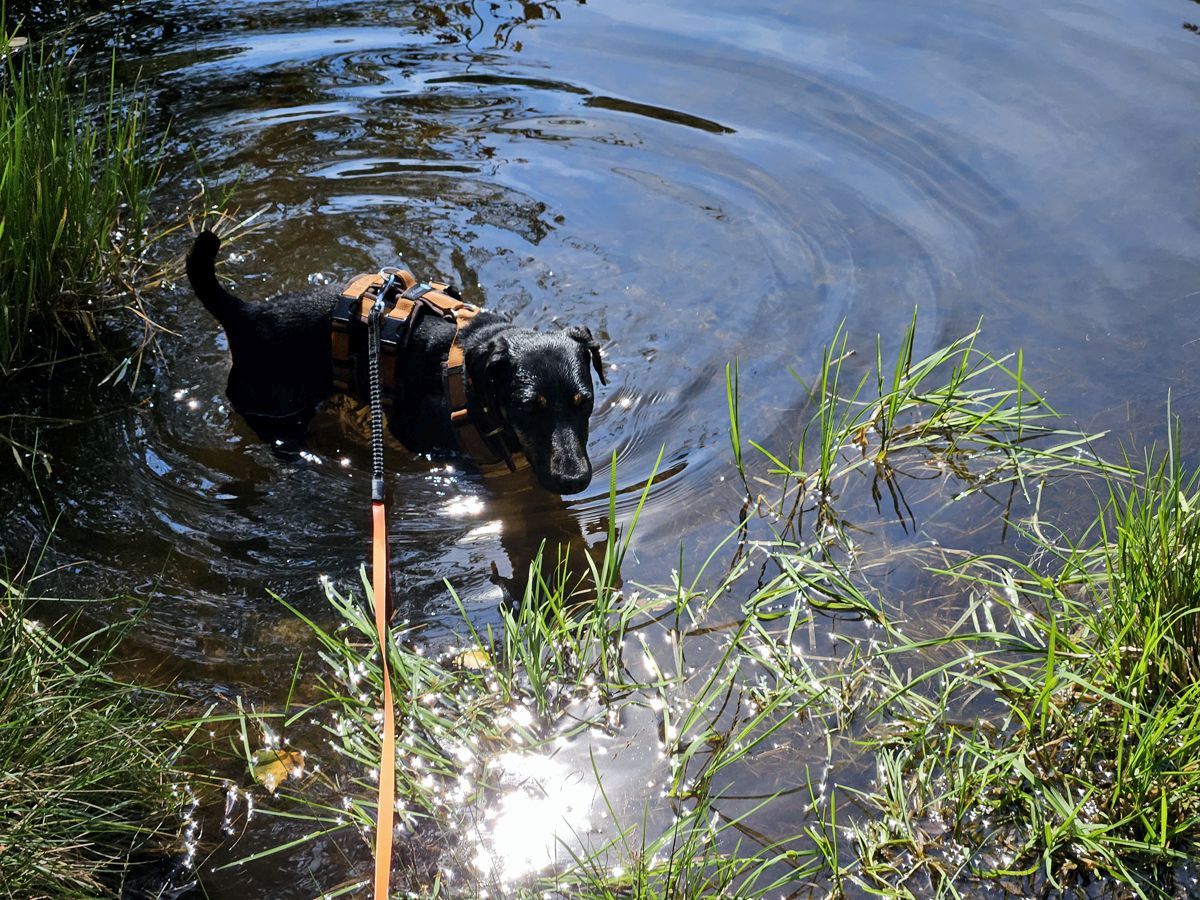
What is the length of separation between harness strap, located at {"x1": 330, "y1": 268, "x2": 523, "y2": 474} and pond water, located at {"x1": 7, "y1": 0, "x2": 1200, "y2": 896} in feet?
0.87

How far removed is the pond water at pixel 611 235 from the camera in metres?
4.11

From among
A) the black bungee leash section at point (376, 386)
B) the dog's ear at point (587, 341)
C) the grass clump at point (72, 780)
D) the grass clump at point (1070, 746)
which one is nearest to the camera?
the grass clump at point (72, 780)

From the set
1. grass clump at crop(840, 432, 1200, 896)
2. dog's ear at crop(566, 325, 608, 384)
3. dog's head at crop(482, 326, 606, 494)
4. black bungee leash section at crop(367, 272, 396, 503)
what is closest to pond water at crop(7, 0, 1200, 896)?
dog's head at crop(482, 326, 606, 494)

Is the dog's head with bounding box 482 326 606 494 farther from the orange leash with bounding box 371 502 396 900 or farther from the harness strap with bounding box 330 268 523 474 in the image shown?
the orange leash with bounding box 371 502 396 900

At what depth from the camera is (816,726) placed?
3146 mm

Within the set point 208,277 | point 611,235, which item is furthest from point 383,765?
point 611,235

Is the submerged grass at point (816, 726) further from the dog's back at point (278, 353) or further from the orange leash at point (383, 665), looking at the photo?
the dog's back at point (278, 353)

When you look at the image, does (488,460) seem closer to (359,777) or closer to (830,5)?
(359,777)

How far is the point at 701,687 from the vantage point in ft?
10.9

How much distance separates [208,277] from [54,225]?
810 millimetres

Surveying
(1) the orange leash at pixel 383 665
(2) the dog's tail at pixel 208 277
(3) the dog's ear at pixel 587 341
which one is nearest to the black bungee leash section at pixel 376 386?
(1) the orange leash at pixel 383 665

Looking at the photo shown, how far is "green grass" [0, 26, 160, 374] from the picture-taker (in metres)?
4.25

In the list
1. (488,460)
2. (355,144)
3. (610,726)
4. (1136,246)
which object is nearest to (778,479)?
(488,460)

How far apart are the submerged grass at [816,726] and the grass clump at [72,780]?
0.32m
